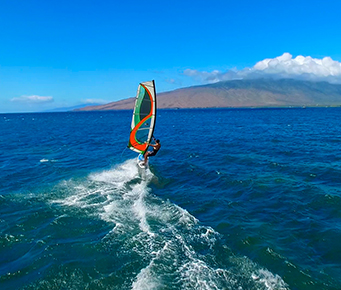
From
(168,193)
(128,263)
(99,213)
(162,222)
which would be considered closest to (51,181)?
(99,213)

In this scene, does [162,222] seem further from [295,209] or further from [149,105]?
[149,105]

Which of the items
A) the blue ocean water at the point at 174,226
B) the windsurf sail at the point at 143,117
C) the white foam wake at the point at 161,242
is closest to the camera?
the white foam wake at the point at 161,242

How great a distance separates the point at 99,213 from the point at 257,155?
24.2 m

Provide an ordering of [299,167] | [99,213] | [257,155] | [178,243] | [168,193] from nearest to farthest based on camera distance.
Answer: [178,243] < [99,213] < [168,193] < [299,167] < [257,155]

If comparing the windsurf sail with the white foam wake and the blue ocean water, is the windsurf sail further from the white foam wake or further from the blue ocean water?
the white foam wake

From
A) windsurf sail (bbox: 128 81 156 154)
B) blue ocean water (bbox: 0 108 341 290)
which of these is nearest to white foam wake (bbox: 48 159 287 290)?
blue ocean water (bbox: 0 108 341 290)

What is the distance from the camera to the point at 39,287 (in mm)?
10266

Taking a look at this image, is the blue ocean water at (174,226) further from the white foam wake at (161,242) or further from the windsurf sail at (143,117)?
the windsurf sail at (143,117)

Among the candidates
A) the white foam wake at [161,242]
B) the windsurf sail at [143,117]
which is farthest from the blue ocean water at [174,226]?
the windsurf sail at [143,117]

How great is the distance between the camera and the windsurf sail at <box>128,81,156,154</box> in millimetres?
24172

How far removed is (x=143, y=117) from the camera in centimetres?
2522

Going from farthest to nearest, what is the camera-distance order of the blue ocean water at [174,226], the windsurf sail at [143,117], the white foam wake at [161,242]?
the windsurf sail at [143,117] → the blue ocean water at [174,226] → the white foam wake at [161,242]

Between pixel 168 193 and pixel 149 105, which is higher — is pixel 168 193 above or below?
below

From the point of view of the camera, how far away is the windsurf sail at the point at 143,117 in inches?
952
